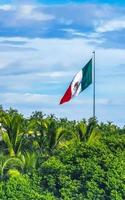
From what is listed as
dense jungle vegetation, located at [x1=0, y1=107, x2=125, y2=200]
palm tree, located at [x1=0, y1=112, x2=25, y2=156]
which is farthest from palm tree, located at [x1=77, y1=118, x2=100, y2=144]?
palm tree, located at [x1=0, y1=112, x2=25, y2=156]

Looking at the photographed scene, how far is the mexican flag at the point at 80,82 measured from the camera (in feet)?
134

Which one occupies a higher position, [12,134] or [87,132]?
[87,132]

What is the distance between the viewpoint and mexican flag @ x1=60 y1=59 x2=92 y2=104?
40.7m

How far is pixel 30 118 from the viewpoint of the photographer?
43219 mm

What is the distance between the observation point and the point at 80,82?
41281mm

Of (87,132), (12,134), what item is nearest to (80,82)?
(87,132)

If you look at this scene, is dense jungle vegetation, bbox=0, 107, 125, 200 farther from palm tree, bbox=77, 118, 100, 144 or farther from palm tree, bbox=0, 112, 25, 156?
palm tree, bbox=77, 118, 100, 144

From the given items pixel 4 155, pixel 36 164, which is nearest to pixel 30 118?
pixel 4 155

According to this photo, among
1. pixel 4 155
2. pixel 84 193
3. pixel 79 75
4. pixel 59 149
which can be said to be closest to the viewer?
pixel 84 193

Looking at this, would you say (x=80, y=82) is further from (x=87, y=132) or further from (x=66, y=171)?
(x=66, y=171)

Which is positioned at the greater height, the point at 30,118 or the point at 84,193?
the point at 30,118

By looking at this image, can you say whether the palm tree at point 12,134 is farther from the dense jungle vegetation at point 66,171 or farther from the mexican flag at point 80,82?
the mexican flag at point 80,82

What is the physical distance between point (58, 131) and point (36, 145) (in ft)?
4.22

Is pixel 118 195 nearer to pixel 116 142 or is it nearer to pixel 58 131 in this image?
pixel 116 142
